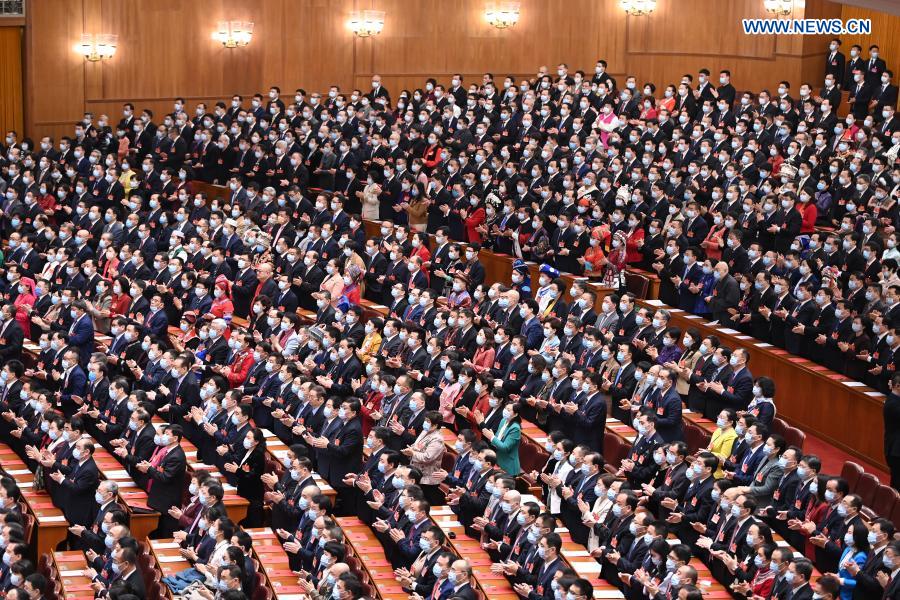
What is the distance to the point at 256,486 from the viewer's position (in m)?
11.6

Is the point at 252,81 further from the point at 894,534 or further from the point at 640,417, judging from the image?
the point at 894,534

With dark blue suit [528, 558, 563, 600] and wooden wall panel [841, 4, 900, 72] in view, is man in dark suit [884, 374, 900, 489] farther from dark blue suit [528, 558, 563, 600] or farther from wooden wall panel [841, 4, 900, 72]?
wooden wall panel [841, 4, 900, 72]

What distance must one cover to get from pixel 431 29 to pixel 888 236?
37.4 ft

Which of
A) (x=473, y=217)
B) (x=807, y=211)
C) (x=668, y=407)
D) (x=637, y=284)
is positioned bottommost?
(x=668, y=407)

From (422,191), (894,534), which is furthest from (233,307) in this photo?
(894,534)

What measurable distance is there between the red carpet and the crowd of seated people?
0.73m

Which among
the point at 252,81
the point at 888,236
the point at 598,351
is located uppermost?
the point at 252,81

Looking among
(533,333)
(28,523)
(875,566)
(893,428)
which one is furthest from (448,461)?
(893,428)

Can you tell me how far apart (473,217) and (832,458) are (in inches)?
218

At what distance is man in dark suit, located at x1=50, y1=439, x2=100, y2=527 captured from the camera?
1120cm

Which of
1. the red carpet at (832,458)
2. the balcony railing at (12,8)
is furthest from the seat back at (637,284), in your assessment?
the balcony railing at (12,8)

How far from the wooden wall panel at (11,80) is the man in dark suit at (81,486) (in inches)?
447

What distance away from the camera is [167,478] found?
36.9 feet

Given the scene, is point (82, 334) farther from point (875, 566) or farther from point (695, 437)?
point (875, 566)
